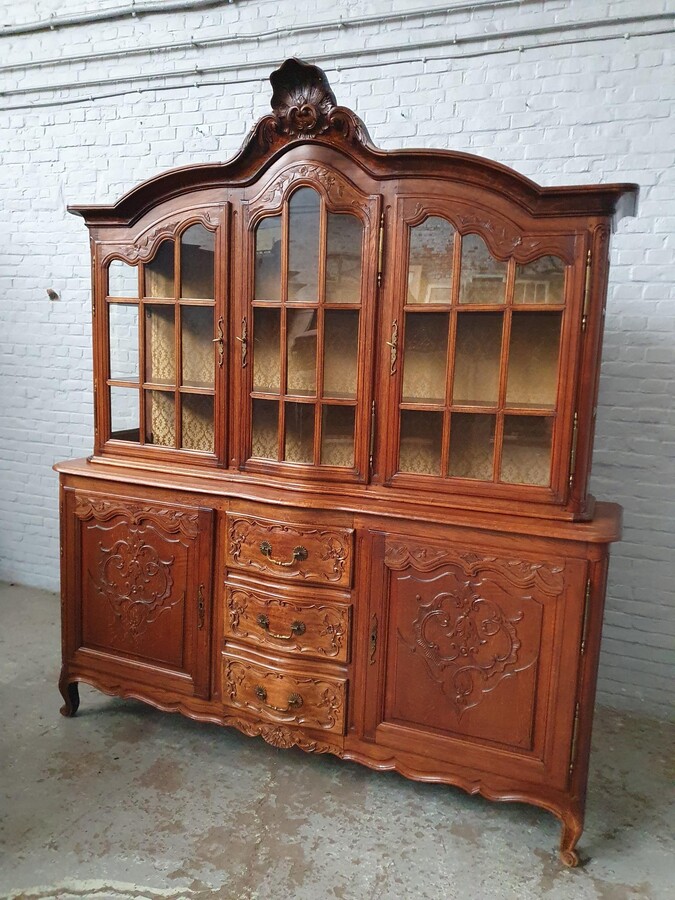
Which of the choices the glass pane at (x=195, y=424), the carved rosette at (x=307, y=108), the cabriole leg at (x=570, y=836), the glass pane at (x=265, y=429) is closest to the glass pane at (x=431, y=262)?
the carved rosette at (x=307, y=108)

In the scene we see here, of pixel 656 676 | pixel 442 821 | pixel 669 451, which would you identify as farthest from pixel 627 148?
pixel 442 821

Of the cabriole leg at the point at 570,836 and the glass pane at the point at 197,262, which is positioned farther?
the glass pane at the point at 197,262

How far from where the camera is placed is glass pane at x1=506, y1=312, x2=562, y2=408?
6.70ft

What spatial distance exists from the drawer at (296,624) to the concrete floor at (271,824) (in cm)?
50

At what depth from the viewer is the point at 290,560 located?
7.45ft

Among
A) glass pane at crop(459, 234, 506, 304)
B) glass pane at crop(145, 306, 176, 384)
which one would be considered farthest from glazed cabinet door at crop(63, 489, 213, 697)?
glass pane at crop(459, 234, 506, 304)

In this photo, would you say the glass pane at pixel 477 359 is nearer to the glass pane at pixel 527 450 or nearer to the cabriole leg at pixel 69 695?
the glass pane at pixel 527 450

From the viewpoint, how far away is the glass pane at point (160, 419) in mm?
2537

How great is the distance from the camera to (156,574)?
251cm

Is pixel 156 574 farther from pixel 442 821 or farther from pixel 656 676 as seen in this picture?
pixel 656 676

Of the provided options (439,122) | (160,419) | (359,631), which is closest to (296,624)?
(359,631)

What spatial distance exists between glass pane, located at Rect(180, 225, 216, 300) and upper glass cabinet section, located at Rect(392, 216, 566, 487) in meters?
0.72

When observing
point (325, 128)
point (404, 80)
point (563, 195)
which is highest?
point (404, 80)

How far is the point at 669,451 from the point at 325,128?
1835 millimetres
